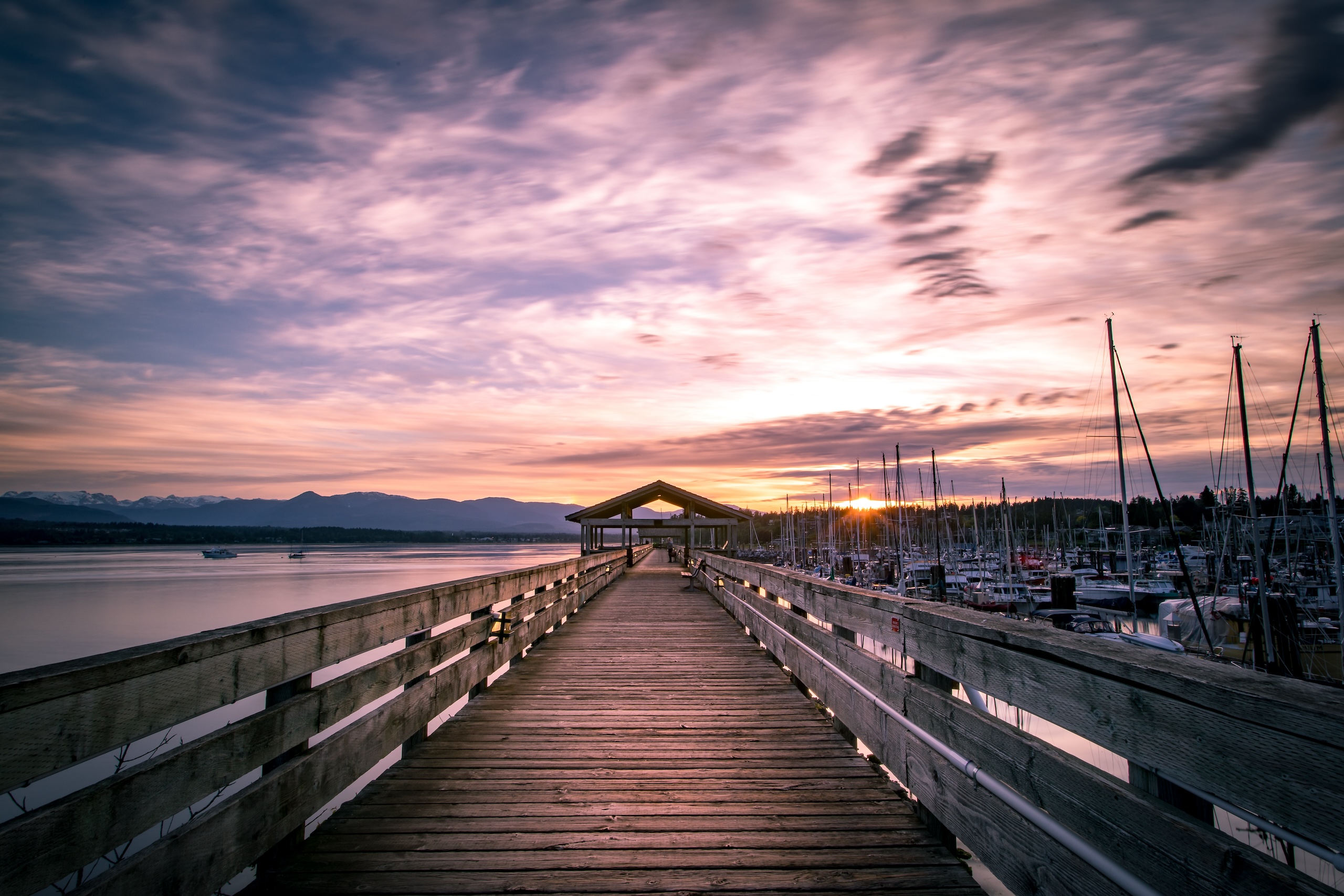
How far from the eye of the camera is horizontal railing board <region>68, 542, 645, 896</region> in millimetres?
2174

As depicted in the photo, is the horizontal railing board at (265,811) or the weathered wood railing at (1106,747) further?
the horizontal railing board at (265,811)

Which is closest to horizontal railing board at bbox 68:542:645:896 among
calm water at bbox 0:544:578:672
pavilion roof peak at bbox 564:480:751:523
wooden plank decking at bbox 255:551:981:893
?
wooden plank decking at bbox 255:551:981:893

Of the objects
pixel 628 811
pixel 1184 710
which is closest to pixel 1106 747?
pixel 1184 710

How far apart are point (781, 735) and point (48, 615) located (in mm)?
45605

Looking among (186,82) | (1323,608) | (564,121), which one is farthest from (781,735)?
(1323,608)

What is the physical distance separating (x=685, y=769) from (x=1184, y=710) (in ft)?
10.4

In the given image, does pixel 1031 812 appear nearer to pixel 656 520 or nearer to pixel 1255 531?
pixel 1255 531

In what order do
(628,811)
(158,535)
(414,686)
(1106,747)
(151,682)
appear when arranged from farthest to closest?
1. (158,535)
2. (414,686)
3. (628,811)
4. (151,682)
5. (1106,747)

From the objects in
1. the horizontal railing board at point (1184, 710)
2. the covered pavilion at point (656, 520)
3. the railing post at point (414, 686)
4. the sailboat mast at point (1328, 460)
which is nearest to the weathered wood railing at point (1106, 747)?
the horizontal railing board at point (1184, 710)

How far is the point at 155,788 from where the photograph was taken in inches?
88.0

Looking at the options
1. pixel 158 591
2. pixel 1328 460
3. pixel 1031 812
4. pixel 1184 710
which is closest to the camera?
pixel 1184 710

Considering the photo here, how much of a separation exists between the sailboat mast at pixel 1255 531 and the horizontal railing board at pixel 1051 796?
714 inches

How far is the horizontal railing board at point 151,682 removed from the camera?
1872 millimetres

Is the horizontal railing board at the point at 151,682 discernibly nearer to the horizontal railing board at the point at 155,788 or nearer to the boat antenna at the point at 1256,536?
the horizontal railing board at the point at 155,788
